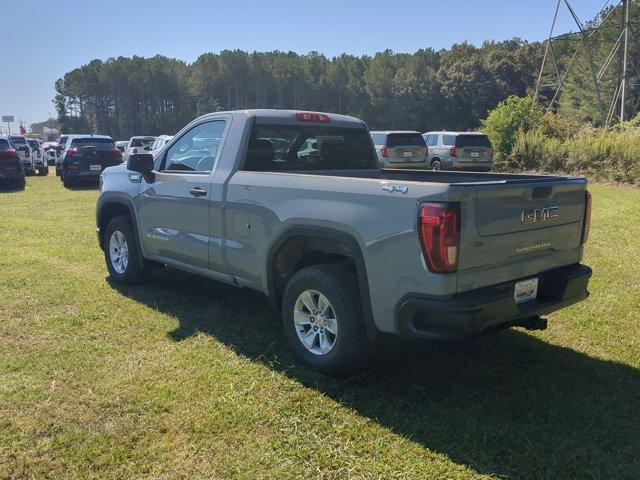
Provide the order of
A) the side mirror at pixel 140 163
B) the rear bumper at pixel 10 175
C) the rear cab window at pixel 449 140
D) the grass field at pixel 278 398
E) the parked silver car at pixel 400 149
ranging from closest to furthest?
the grass field at pixel 278 398 → the side mirror at pixel 140 163 → the rear bumper at pixel 10 175 → the parked silver car at pixel 400 149 → the rear cab window at pixel 449 140

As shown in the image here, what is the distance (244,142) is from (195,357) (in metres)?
1.78

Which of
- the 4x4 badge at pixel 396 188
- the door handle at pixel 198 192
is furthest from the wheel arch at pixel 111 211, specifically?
the 4x4 badge at pixel 396 188

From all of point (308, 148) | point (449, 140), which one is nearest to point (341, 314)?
point (308, 148)

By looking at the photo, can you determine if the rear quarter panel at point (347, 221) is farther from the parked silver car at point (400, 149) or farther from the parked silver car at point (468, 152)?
the parked silver car at point (468, 152)

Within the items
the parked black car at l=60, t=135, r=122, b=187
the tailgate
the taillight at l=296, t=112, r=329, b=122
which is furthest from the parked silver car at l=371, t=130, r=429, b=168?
the tailgate

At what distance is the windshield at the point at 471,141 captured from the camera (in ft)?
66.6

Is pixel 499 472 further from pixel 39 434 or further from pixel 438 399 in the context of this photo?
pixel 39 434

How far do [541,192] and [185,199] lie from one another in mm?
2989

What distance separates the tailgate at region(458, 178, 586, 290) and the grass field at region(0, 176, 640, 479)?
85 centimetres

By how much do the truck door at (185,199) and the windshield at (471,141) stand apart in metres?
16.3

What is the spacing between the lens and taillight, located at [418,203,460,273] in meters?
3.15

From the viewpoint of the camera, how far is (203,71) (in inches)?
3174

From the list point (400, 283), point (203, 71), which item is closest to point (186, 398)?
point (400, 283)

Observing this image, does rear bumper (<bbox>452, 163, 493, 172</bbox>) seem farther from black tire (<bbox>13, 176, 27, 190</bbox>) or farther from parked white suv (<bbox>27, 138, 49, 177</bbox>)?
parked white suv (<bbox>27, 138, 49, 177</bbox>)
